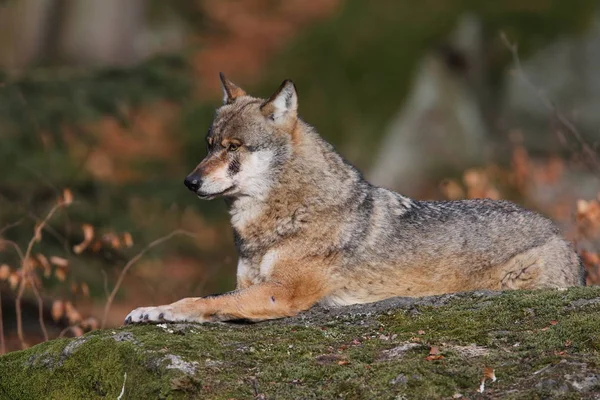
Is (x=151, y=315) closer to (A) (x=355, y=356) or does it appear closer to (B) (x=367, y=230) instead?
(A) (x=355, y=356)

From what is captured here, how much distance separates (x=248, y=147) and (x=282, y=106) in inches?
17.9

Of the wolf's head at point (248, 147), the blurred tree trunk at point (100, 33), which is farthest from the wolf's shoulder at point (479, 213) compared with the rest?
the blurred tree trunk at point (100, 33)

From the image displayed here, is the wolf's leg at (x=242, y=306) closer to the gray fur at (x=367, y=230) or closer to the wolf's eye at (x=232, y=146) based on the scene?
the gray fur at (x=367, y=230)

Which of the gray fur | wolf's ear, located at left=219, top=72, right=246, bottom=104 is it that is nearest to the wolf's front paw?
the gray fur

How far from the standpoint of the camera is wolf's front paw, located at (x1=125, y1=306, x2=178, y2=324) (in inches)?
249

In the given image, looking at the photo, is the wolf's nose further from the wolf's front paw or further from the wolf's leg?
the wolf's front paw

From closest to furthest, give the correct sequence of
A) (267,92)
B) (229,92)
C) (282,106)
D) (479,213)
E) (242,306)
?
1. (242,306)
2. (282,106)
3. (479,213)
4. (229,92)
5. (267,92)

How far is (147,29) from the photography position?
29.2m

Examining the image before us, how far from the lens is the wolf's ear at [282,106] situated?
773cm

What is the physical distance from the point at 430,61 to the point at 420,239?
37.7ft

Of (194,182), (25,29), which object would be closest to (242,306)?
(194,182)

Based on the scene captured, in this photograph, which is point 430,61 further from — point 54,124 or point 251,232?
point 251,232

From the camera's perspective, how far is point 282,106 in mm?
7777

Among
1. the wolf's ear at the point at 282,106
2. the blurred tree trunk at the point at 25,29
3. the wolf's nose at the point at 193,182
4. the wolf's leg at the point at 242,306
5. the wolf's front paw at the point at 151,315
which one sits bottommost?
the wolf's front paw at the point at 151,315
